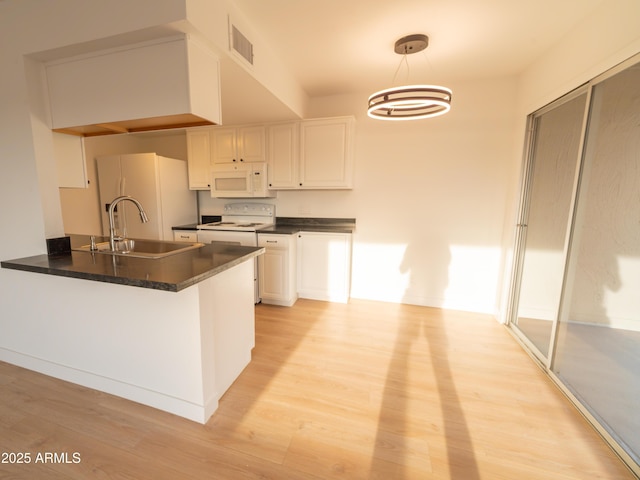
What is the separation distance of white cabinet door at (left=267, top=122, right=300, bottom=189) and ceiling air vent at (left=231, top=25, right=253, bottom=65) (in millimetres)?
1270

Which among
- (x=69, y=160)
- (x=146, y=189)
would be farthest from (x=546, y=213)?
(x=146, y=189)

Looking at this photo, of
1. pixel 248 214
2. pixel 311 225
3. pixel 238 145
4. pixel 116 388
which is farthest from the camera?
pixel 248 214

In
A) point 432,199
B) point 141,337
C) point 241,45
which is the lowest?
point 141,337

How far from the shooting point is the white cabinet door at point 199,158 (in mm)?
3602

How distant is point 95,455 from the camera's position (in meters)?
1.37

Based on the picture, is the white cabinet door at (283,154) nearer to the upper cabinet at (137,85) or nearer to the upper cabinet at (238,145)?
the upper cabinet at (238,145)

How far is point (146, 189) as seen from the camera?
338 cm

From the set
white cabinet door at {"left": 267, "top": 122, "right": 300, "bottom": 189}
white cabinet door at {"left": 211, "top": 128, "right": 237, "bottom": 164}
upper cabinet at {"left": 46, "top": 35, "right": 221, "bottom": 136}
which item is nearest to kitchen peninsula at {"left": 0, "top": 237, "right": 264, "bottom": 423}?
upper cabinet at {"left": 46, "top": 35, "right": 221, "bottom": 136}

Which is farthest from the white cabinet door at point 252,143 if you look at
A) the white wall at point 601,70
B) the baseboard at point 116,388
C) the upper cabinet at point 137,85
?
the white wall at point 601,70

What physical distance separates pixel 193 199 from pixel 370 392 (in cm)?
352

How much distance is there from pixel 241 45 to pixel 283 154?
4.86ft

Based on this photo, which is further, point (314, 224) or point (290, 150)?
point (314, 224)

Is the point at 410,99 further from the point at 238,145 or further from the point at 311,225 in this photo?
the point at 238,145

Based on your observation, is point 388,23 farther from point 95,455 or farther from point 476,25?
point 95,455
